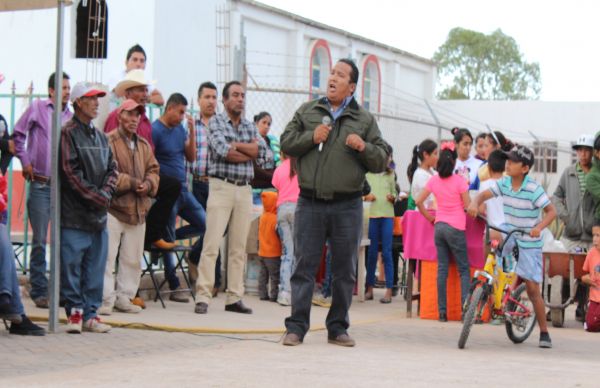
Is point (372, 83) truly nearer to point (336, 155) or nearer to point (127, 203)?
point (127, 203)

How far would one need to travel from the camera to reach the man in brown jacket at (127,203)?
36.7 ft

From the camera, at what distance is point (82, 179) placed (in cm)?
991

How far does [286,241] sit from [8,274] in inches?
177

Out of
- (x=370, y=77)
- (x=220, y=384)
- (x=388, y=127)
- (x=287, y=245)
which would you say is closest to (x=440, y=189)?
(x=287, y=245)

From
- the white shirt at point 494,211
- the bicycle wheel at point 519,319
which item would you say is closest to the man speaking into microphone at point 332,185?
the bicycle wheel at point 519,319

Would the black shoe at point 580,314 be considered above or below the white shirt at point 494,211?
below

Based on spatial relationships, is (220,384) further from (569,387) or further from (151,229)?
(151,229)

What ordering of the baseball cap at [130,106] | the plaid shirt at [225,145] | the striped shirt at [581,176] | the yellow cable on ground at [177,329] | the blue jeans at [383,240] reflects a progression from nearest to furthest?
the yellow cable on ground at [177,329]
the baseball cap at [130,106]
the plaid shirt at [225,145]
the striped shirt at [581,176]
the blue jeans at [383,240]

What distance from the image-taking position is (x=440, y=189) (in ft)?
42.9

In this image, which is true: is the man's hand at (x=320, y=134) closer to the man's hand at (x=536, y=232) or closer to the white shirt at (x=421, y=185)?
the man's hand at (x=536, y=232)

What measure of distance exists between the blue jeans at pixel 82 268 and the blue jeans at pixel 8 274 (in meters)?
0.43

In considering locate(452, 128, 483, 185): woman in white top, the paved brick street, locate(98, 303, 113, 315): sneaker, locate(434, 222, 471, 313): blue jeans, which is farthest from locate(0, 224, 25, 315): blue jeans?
locate(452, 128, 483, 185): woman in white top

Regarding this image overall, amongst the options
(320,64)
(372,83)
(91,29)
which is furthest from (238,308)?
(372,83)

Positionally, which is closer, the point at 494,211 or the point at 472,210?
the point at 472,210
